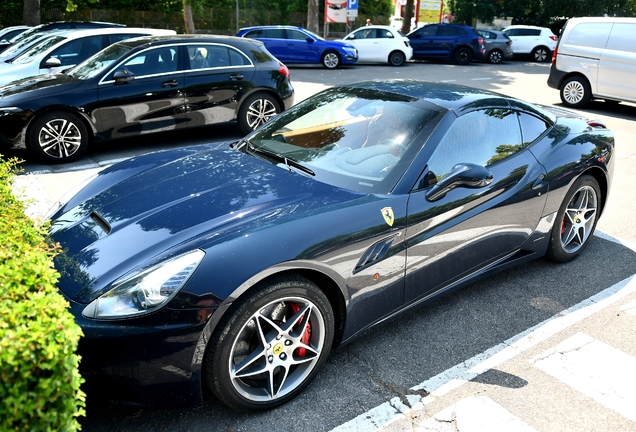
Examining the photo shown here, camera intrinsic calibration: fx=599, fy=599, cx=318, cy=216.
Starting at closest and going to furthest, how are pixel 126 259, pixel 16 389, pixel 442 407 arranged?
pixel 16 389
pixel 126 259
pixel 442 407

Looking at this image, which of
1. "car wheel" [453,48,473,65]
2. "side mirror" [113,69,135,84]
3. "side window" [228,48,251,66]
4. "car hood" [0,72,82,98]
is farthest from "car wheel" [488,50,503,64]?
"car hood" [0,72,82,98]

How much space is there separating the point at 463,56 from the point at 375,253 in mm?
21603

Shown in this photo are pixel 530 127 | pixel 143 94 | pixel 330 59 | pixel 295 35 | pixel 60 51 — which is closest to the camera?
pixel 530 127

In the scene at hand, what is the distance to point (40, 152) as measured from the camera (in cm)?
739

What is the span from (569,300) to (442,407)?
5.61 feet

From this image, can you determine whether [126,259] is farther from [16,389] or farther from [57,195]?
[57,195]

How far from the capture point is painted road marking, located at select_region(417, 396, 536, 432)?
2.99 meters

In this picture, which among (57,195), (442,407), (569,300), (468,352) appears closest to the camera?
(442,407)

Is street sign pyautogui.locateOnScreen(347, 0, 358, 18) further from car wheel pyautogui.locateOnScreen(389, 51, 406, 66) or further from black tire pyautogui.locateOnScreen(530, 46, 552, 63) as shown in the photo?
black tire pyautogui.locateOnScreen(530, 46, 552, 63)

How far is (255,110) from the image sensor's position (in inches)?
356

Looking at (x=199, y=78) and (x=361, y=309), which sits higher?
(x=199, y=78)

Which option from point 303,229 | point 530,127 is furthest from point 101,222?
point 530,127

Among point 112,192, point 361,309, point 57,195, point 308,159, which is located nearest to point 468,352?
point 361,309

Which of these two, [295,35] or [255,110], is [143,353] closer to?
[255,110]
